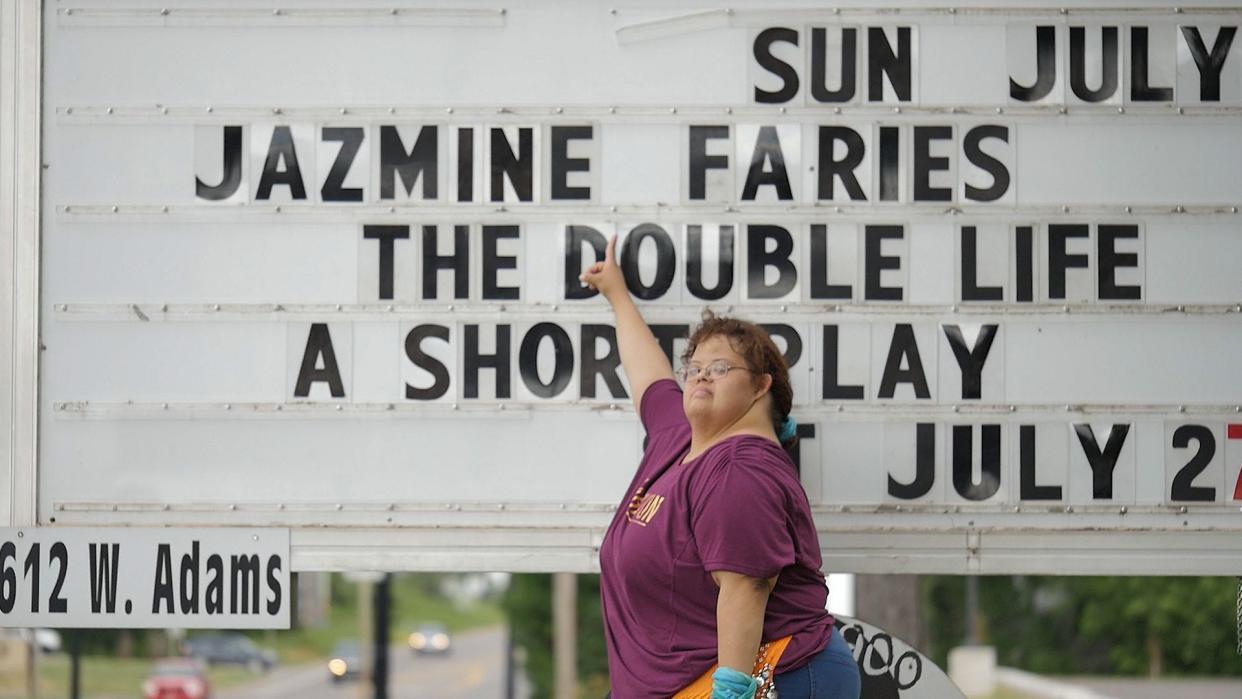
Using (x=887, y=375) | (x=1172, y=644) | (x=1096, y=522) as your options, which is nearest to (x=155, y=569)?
(x=887, y=375)

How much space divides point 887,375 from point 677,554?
1173 millimetres

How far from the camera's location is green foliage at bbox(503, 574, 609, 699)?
92.0ft

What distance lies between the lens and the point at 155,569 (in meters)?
4.42

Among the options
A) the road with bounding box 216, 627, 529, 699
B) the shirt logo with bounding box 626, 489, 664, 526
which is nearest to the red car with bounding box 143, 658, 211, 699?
the road with bounding box 216, 627, 529, 699

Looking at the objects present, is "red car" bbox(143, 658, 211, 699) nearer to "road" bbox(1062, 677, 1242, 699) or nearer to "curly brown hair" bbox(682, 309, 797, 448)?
"road" bbox(1062, 677, 1242, 699)

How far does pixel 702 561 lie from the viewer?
350cm

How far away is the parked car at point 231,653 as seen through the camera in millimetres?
46688

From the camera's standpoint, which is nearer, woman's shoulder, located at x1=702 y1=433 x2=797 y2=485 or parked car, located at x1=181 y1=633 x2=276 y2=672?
woman's shoulder, located at x1=702 y1=433 x2=797 y2=485

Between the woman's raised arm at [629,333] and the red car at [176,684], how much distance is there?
28.4m

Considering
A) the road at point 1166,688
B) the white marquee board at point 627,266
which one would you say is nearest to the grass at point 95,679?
the road at point 1166,688

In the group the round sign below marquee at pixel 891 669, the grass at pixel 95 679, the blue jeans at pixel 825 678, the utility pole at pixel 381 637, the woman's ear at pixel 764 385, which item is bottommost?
the grass at pixel 95 679

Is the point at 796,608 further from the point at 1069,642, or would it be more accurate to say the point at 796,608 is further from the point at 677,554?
the point at 1069,642

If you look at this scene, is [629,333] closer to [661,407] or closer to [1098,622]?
[661,407]

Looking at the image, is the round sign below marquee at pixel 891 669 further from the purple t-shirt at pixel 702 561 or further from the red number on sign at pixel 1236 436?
the red number on sign at pixel 1236 436
